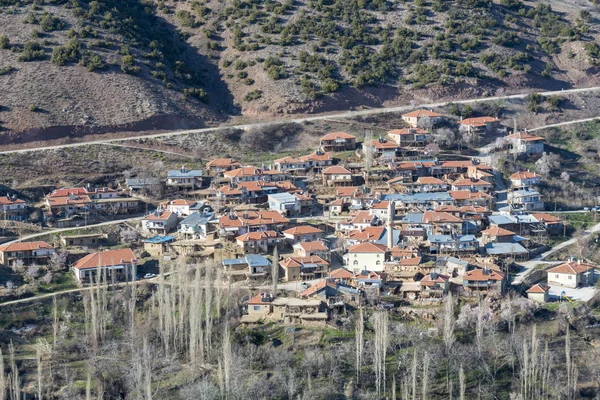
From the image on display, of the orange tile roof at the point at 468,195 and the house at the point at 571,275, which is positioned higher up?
the orange tile roof at the point at 468,195

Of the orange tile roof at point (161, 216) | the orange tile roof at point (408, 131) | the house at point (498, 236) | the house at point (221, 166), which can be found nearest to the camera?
the house at point (498, 236)

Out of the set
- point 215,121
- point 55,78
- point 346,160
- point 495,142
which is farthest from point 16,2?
point 495,142

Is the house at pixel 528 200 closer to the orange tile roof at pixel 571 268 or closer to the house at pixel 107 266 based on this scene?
the orange tile roof at pixel 571 268

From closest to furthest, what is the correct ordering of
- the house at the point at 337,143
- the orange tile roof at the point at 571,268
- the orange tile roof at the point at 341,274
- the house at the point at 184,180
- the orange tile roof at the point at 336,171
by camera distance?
the orange tile roof at the point at 341,274, the orange tile roof at the point at 571,268, the house at the point at 184,180, the orange tile roof at the point at 336,171, the house at the point at 337,143

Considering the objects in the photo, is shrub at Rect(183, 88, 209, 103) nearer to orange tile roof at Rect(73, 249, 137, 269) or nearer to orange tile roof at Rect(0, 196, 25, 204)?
orange tile roof at Rect(0, 196, 25, 204)

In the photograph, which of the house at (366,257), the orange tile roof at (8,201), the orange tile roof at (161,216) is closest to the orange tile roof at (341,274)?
the house at (366,257)

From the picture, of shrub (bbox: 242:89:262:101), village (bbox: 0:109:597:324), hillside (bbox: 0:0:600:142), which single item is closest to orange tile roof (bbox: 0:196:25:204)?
village (bbox: 0:109:597:324)

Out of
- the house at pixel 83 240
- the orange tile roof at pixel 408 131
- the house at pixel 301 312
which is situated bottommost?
the house at pixel 301 312
